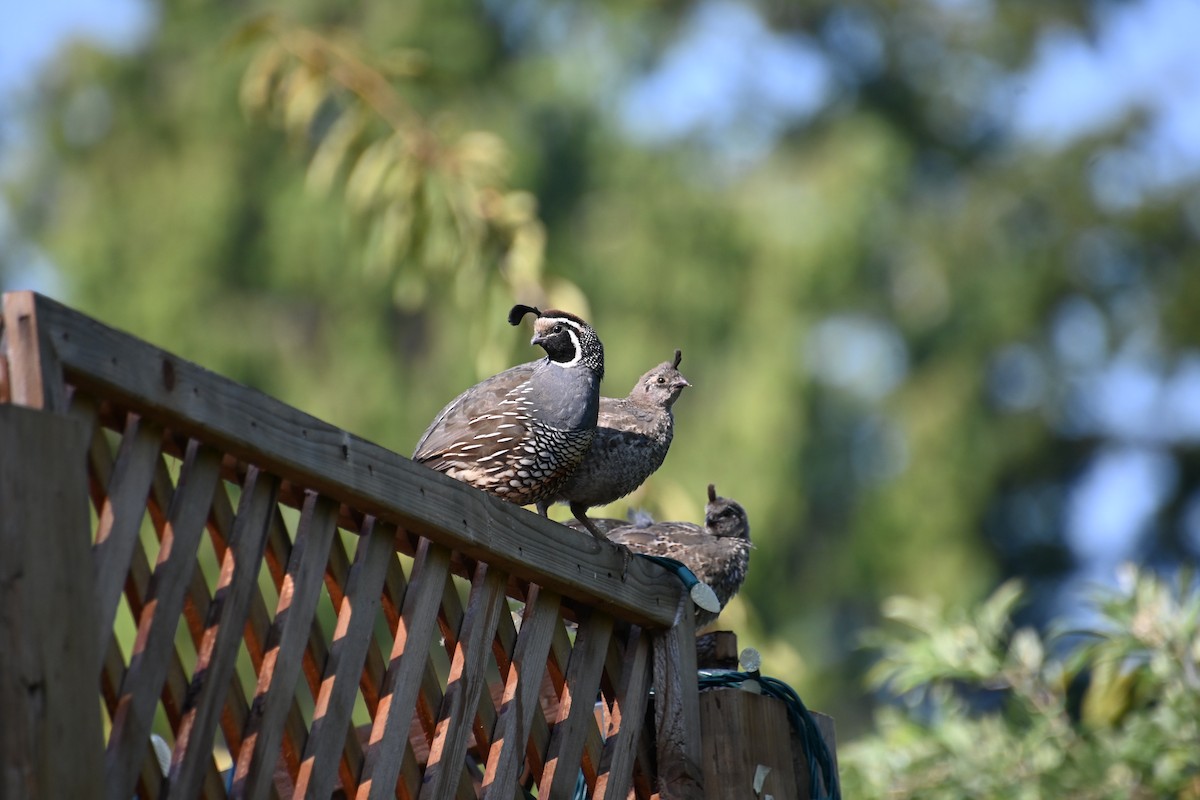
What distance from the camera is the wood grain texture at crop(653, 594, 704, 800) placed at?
358 cm

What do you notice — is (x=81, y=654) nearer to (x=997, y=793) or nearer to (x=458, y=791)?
(x=458, y=791)

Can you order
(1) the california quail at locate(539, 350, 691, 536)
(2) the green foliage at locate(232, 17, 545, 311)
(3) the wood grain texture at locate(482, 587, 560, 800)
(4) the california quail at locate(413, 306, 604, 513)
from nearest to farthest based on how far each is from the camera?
(3) the wood grain texture at locate(482, 587, 560, 800)
(4) the california quail at locate(413, 306, 604, 513)
(1) the california quail at locate(539, 350, 691, 536)
(2) the green foliage at locate(232, 17, 545, 311)

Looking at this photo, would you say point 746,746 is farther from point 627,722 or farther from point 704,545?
point 704,545

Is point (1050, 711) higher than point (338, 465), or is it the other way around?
point (1050, 711)

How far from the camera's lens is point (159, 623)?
2566 mm

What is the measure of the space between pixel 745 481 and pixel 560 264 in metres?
2.76

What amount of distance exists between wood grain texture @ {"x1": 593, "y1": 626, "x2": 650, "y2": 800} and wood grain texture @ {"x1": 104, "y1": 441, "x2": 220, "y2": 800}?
1.18m

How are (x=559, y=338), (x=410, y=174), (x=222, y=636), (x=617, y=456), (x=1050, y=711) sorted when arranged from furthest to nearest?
(x=410, y=174) < (x=1050, y=711) < (x=617, y=456) < (x=559, y=338) < (x=222, y=636)

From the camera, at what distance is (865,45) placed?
24.9m

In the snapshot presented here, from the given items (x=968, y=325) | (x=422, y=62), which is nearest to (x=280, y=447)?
(x=422, y=62)

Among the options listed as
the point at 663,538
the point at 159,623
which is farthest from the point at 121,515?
the point at 663,538

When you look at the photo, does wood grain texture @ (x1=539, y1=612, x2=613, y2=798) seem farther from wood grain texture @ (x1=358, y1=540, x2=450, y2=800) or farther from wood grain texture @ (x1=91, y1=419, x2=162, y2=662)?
wood grain texture @ (x1=91, y1=419, x2=162, y2=662)

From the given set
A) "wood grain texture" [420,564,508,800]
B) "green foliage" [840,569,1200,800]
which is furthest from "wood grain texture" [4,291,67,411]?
"green foliage" [840,569,1200,800]

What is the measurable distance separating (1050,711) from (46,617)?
487 centimetres
